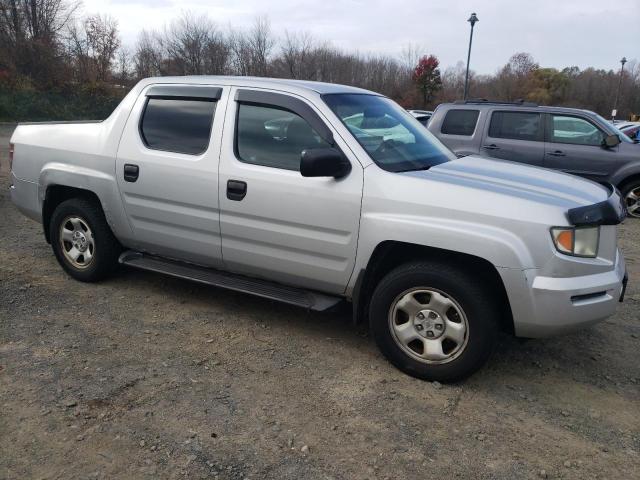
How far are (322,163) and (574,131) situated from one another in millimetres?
6997

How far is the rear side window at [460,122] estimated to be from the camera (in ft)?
30.7

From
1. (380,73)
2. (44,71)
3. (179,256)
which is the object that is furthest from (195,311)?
(380,73)

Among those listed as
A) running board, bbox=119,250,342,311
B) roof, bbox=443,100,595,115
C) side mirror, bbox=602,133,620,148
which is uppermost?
roof, bbox=443,100,595,115

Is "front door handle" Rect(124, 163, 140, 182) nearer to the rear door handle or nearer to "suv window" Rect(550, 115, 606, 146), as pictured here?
the rear door handle

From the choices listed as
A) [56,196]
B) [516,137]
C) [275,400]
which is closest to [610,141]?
[516,137]

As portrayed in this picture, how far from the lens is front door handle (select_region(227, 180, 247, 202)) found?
387 centimetres

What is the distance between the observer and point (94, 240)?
4.80 metres

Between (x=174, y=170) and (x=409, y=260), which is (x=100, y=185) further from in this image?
(x=409, y=260)

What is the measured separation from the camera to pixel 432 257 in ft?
11.3

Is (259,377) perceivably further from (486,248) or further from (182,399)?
(486,248)

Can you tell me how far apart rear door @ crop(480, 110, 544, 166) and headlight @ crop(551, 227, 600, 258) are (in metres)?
6.09

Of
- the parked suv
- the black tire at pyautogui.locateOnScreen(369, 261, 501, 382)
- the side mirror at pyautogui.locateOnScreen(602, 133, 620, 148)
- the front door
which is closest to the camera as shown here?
the black tire at pyautogui.locateOnScreen(369, 261, 501, 382)

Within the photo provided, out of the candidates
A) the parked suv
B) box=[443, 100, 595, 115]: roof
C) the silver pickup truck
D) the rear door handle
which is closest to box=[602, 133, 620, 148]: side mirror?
→ the parked suv

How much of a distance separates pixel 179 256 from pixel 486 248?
2.46 m
